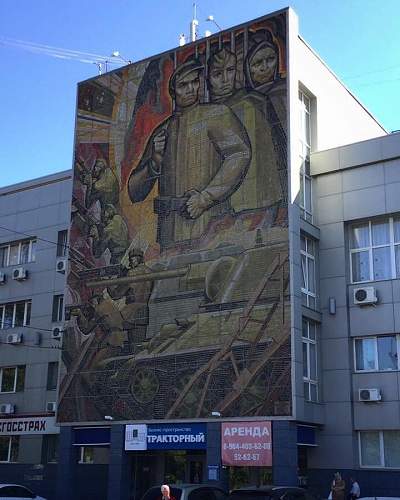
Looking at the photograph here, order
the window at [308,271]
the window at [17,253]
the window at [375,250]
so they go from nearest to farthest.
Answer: the window at [375,250] → the window at [308,271] → the window at [17,253]

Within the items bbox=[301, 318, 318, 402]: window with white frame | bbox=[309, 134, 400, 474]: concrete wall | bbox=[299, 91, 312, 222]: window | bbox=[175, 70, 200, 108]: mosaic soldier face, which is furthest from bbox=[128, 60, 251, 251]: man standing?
bbox=[301, 318, 318, 402]: window with white frame

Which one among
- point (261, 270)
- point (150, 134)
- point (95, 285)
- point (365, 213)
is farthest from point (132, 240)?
point (365, 213)

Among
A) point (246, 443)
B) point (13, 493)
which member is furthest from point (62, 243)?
point (246, 443)

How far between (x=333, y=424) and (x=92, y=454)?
11.3 metres

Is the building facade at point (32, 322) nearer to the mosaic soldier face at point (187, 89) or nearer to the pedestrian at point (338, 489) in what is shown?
the mosaic soldier face at point (187, 89)

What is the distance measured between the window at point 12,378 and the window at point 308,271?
15349 mm

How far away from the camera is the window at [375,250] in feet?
84.0

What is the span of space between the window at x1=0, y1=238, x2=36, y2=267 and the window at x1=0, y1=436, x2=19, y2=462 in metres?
8.48

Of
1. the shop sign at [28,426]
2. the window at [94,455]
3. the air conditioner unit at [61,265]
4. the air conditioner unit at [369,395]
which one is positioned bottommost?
the window at [94,455]

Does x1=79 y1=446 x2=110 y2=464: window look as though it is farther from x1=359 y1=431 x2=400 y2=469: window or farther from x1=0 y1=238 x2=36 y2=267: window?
x1=359 y1=431 x2=400 y2=469: window

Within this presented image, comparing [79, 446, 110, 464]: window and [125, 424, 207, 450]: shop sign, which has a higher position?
[125, 424, 207, 450]: shop sign

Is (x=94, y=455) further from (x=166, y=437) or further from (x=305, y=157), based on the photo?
(x=305, y=157)

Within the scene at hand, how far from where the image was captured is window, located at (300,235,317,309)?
1013 inches

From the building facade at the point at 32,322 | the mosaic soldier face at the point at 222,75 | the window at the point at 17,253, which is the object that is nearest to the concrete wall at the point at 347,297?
the mosaic soldier face at the point at 222,75
